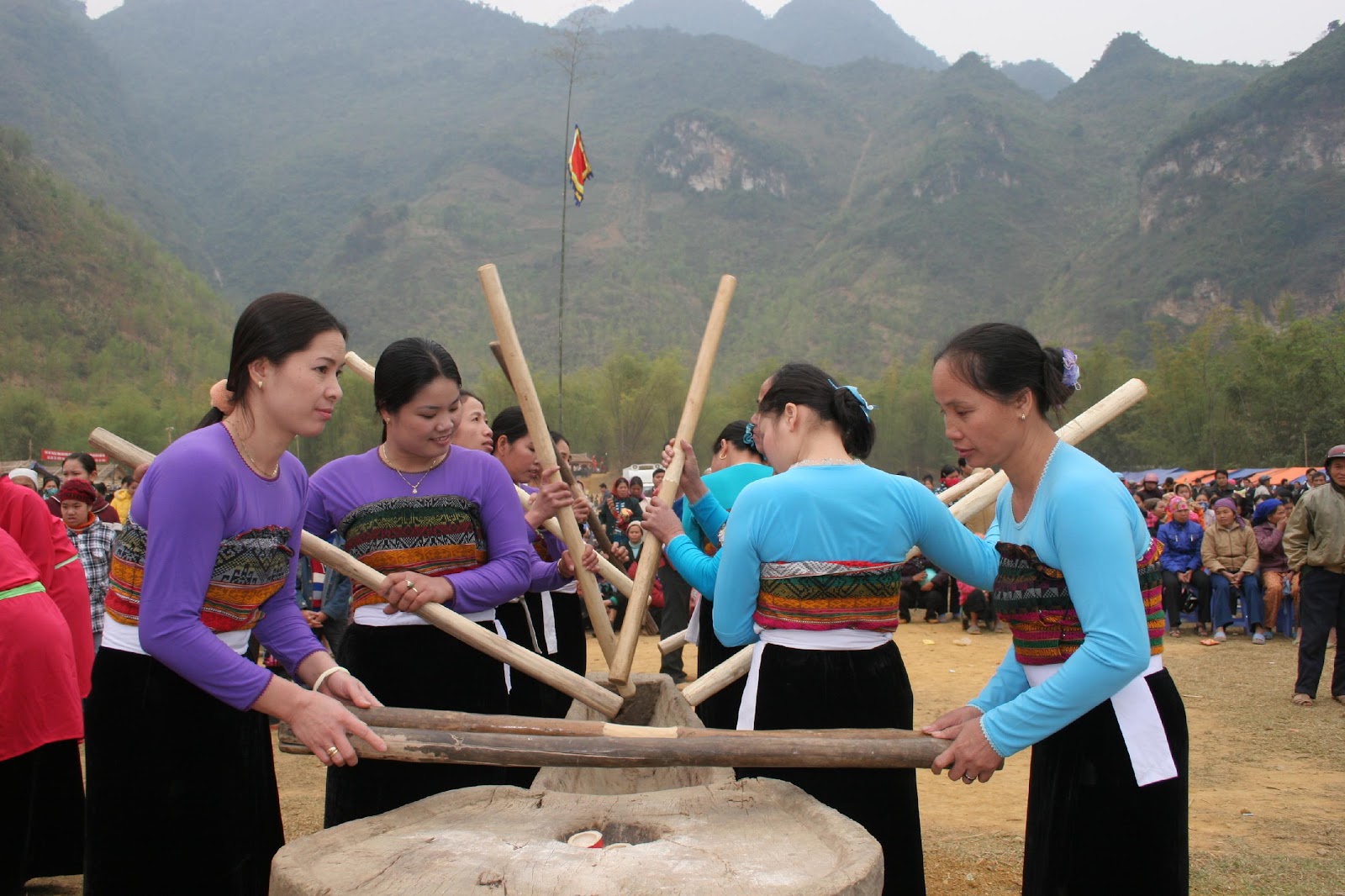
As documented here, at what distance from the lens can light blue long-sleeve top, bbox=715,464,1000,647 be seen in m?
2.42

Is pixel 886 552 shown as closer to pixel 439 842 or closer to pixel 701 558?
pixel 701 558

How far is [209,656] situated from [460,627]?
807mm

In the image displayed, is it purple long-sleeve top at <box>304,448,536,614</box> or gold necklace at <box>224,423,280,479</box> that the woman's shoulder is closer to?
purple long-sleeve top at <box>304,448,536,614</box>

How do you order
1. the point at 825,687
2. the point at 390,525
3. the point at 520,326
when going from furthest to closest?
the point at 520,326, the point at 390,525, the point at 825,687

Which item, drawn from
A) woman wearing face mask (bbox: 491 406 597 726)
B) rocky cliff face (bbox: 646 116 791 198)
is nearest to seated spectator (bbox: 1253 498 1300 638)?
woman wearing face mask (bbox: 491 406 597 726)

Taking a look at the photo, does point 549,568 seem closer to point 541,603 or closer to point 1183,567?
point 541,603

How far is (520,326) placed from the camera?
77.9 m

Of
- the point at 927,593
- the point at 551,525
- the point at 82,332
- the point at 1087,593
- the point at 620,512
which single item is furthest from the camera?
the point at 82,332

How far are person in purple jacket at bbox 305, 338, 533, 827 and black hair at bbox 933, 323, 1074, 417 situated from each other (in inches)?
54.1

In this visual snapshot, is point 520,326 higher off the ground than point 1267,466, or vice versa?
point 520,326

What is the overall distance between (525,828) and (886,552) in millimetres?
1021

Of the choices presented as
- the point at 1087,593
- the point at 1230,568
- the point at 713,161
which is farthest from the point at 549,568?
the point at 713,161

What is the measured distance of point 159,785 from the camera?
6.81 feet

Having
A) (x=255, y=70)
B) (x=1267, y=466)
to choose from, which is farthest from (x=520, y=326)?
(x=255, y=70)
